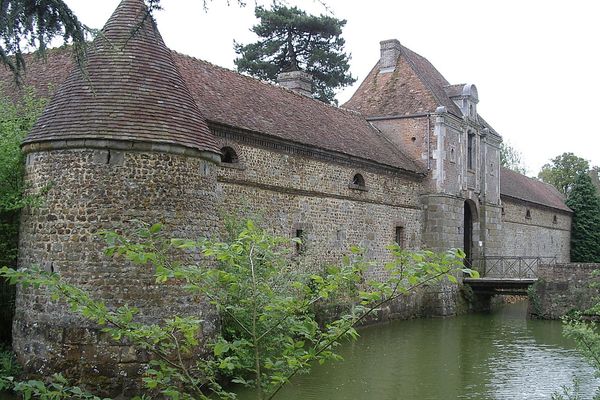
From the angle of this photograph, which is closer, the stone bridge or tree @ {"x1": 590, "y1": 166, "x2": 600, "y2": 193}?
the stone bridge

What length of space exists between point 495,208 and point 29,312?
21575mm

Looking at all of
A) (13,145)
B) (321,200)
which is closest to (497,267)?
(321,200)

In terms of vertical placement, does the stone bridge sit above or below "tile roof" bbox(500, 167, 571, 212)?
below

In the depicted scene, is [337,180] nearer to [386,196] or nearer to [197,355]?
[386,196]

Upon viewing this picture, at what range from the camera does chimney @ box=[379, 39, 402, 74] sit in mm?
26172

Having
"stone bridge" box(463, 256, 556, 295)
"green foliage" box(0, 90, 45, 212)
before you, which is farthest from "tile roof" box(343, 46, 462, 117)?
"green foliage" box(0, 90, 45, 212)

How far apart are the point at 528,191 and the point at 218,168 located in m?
25.6

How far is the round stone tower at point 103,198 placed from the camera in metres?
10.5

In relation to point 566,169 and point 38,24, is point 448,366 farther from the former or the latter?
point 566,169

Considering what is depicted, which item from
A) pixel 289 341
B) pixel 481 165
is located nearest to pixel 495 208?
pixel 481 165

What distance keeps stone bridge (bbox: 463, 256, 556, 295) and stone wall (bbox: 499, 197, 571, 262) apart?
50.5 inches

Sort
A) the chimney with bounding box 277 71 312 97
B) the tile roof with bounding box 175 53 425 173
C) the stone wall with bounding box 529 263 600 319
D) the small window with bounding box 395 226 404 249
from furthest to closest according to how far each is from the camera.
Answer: the chimney with bounding box 277 71 312 97, the stone wall with bounding box 529 263 600 319, the small window with bounding box 395 226 404 249, the tile roof with bounding box 175 53 425 173

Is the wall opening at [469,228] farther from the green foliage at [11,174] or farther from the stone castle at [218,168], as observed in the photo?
the green foliage at [11,174]

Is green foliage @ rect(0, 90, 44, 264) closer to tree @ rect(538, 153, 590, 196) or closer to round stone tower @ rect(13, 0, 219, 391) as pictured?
round stone tower @ rect(13, 0, 219, 391)
